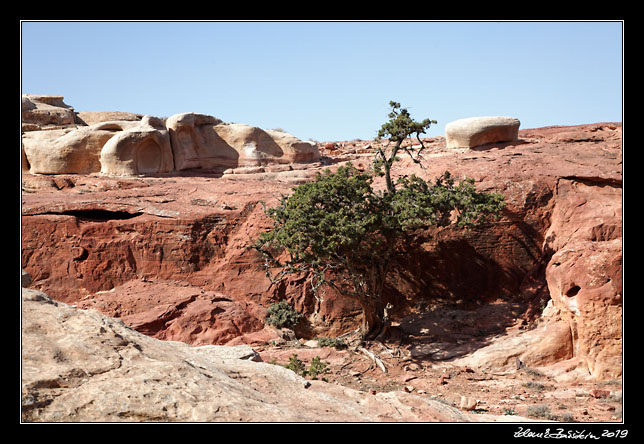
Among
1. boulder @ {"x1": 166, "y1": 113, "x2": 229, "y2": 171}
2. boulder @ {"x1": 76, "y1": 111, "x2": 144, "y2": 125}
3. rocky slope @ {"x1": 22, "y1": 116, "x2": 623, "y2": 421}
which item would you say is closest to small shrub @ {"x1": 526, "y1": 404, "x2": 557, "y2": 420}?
rocky slope @ {"x1": 22, "y1": 116, "x2": 623, "y2": 421}

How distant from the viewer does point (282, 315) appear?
1803 cm

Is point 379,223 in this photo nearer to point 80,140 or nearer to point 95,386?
point 95,386

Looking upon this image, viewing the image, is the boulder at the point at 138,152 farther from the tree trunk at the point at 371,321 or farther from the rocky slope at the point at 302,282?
the tree trunk at the point at 371,321

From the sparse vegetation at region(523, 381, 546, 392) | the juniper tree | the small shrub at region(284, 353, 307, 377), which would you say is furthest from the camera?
the juniper tree

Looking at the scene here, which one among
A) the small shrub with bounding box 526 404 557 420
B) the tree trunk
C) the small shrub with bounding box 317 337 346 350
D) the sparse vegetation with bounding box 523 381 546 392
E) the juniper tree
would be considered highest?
the juniper tree

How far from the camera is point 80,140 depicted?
27.0 metres

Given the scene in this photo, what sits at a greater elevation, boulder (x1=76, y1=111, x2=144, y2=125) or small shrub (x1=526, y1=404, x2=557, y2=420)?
boulder (x1=76, y1=111, x2=144, y2=125)

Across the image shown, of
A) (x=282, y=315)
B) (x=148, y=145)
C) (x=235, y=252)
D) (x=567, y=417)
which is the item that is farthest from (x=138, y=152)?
(x=567, y=417)

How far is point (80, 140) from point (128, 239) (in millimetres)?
10115

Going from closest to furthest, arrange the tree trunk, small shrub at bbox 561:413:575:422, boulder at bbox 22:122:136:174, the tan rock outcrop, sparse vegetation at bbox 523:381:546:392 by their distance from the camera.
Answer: small shrub at bbox 561:413:575:422 → sparse vegetation at bbox 523:381:546:392 → the tree trunk → boulder at bbox 22:122:136:174 → the tan rock outcrop

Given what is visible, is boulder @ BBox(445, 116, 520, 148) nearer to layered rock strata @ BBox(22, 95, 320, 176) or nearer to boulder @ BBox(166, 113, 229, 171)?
layered rock strata @ BBox(22, 95, 320, 176)

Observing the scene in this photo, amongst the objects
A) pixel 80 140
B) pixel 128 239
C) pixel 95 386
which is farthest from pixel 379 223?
pixel 80 140

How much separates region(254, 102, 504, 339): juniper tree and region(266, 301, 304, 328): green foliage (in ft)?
4.59

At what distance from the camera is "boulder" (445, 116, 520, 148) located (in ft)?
88.0
